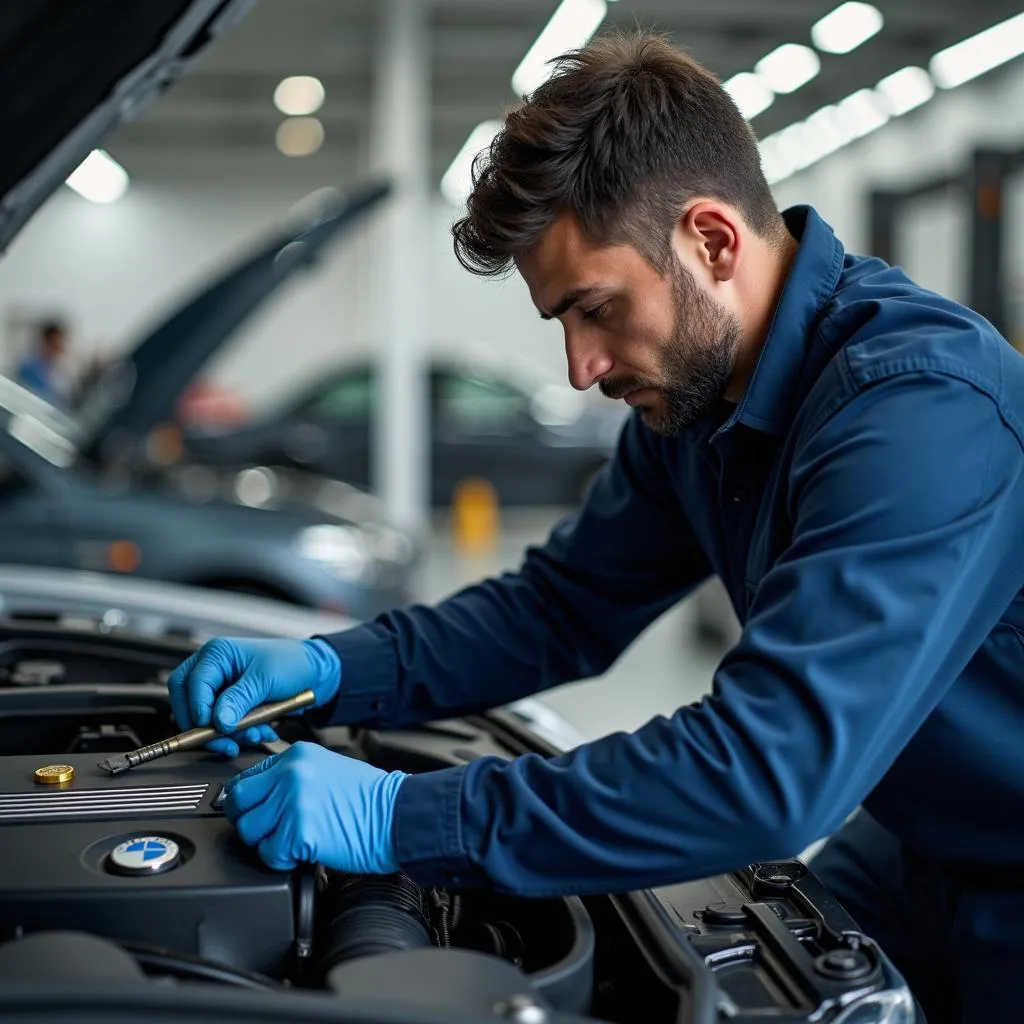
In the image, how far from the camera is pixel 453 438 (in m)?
9.02

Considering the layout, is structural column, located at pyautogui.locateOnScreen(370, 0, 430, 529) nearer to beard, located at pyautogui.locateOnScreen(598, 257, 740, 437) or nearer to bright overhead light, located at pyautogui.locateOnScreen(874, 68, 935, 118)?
bright overhead light, located at pyautogui.locateOnScreen(874, 68, 935, 118)

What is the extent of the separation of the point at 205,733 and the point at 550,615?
0.54 metres

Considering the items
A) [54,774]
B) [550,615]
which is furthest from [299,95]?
[54,774]

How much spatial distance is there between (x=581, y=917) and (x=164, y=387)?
3.35 metres

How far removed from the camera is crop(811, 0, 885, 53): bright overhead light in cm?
880

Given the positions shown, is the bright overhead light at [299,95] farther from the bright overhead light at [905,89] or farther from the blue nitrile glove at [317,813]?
the blue nitrile glove at [317,813]

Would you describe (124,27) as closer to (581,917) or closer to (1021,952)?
(581,917)

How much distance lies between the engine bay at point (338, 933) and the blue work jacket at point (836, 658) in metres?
0.10

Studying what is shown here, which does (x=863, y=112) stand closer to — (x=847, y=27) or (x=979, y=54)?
(x=979, y=54)

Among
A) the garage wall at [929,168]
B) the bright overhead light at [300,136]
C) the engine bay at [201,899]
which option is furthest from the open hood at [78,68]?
the bright overhead light at [300,136]

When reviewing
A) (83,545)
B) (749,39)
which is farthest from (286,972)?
(749,39)

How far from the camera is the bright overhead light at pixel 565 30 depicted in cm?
816

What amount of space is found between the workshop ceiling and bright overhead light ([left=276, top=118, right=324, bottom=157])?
153 millimetres

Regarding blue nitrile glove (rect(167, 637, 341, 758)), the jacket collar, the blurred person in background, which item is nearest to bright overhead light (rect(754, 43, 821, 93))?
the blurred person in background
